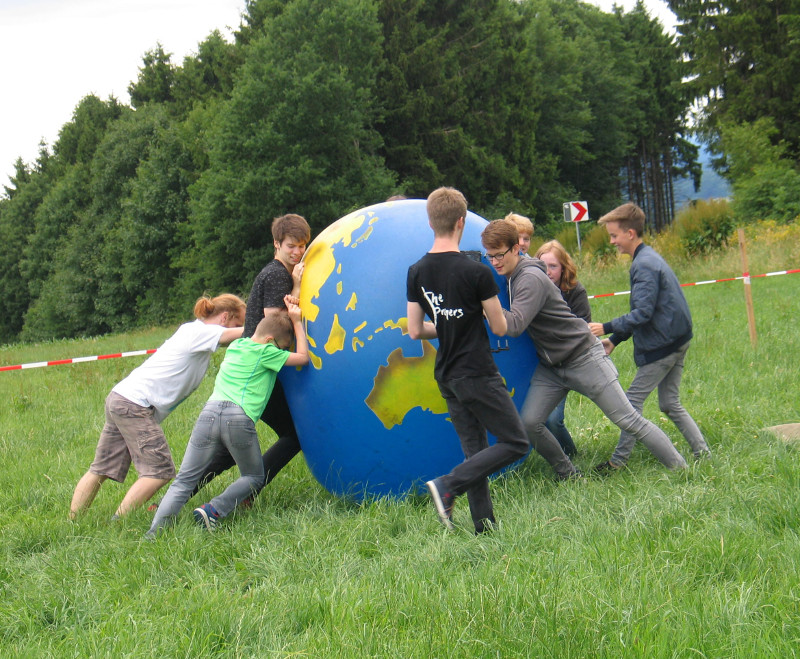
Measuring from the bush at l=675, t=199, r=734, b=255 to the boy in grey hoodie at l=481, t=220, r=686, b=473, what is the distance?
17194 millimetres

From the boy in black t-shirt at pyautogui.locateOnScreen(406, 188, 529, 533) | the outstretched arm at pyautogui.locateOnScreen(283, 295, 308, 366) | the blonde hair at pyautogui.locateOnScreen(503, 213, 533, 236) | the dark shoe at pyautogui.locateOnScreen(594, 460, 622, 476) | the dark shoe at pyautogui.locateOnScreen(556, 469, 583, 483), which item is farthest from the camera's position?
the blonde hair at pyautogui.locateOnScreen(503, 213, 533, 236)

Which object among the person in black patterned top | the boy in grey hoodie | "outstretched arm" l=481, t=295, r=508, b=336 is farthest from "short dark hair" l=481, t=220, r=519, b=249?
the person in black patterned top

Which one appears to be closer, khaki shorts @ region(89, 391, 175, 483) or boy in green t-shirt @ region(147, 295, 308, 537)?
boy in green t-shirt @ region(147, 295, 308, 537)

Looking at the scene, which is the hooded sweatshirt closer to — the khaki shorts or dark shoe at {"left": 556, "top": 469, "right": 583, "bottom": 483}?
dark shoe at {"left": 556, "top": 469, "right": 583, "bottom": 483}

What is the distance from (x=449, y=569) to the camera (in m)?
3.61

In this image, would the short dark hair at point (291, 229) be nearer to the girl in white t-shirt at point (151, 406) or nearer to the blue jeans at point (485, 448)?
the girl in white t-shirt at point (151, 406)

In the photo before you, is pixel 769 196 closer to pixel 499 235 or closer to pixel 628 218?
pixel 628 218

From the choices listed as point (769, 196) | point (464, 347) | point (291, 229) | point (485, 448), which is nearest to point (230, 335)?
point (291, 229)

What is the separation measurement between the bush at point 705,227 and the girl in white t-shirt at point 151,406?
58.8 ft

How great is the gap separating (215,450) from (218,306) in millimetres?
1132

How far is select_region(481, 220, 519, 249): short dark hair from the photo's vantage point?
15.2 ft

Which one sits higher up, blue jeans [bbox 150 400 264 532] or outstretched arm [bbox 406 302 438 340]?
outstretched arm [bbox 406 302 438 340]

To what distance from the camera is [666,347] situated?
5340 millimetres

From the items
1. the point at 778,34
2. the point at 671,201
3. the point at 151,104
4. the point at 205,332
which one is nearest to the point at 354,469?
the point at 205,332
